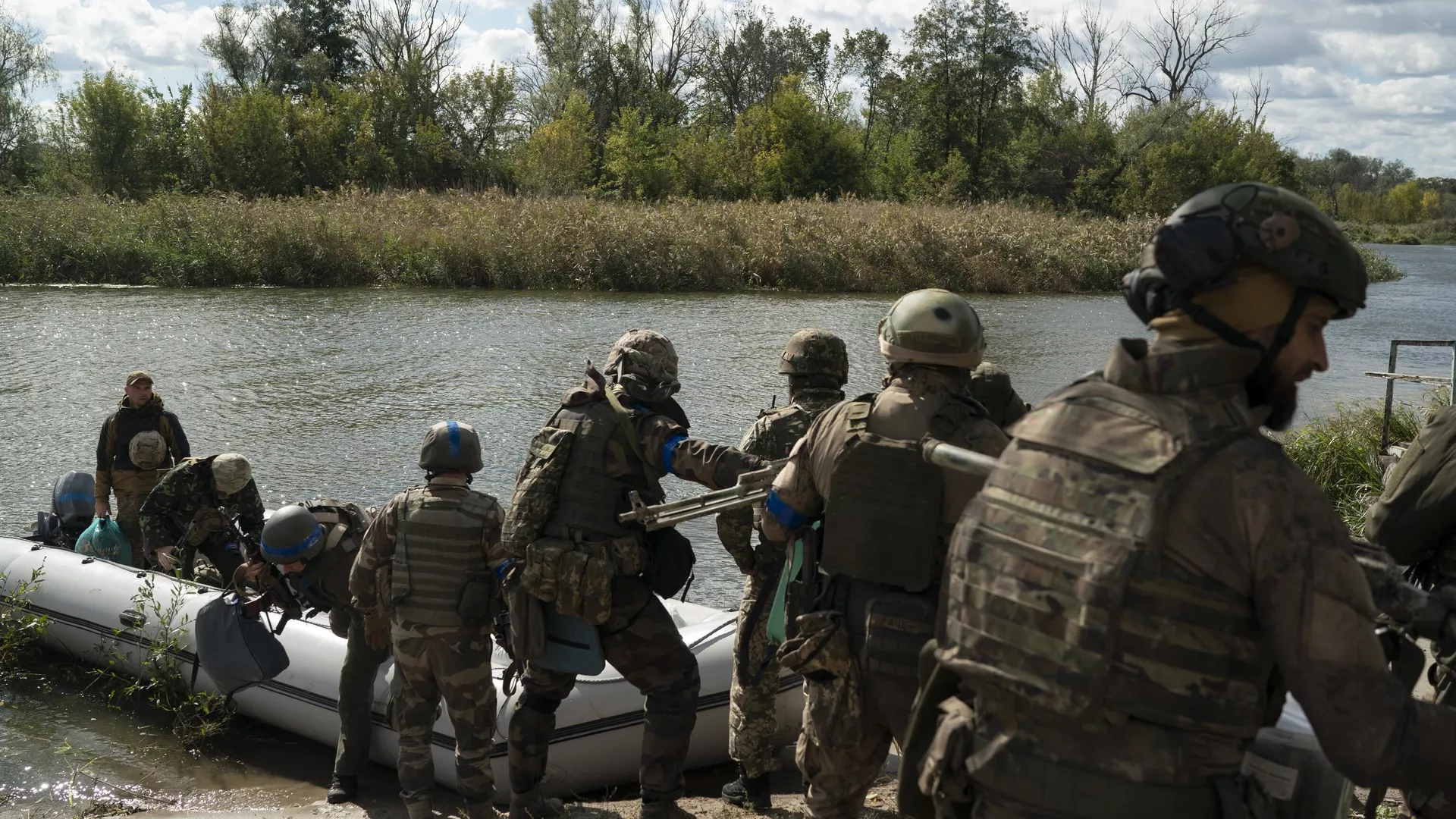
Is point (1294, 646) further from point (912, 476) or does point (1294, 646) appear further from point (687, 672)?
point (687, 672)

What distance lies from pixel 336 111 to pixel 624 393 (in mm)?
40500

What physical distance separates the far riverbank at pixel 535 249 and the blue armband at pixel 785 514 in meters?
18.9

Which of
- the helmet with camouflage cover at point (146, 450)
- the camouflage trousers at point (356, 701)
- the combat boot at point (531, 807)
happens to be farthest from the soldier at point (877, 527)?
the helmet with camouflage cover at point (146, 450)

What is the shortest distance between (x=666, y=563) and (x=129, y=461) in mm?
5365

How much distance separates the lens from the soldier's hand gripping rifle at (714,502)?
12.8ft

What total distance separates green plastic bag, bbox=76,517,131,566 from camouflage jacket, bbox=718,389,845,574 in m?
4.61

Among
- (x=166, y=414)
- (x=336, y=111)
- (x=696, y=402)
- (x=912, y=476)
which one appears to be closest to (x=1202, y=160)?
(x=336, y=111)

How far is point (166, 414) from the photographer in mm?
8492

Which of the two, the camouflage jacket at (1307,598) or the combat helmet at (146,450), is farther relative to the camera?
the combat helmet at (146,450)

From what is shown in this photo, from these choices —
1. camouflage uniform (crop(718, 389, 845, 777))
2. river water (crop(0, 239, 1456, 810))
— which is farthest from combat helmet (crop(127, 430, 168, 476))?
camouflage uniform (crop(718, 389, 845, 777))

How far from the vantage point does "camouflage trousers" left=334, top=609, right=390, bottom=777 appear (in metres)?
5.27

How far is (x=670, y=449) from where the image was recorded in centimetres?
426

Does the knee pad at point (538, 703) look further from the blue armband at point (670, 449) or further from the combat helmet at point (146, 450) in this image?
the combat helmet at point (146, 450)

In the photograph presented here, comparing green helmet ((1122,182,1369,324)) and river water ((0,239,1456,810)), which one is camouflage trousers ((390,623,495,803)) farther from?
green helmet ((1122,182,1369,324))
